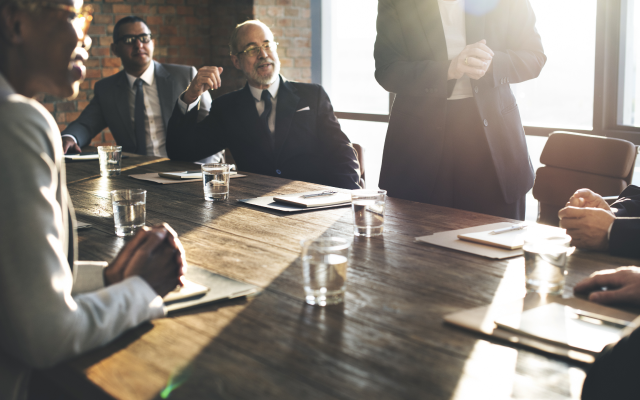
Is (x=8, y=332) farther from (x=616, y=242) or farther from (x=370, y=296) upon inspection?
(x=616, y=242)

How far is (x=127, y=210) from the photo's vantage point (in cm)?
159

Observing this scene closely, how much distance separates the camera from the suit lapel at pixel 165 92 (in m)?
3.95

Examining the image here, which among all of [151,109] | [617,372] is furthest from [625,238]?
[151,109]

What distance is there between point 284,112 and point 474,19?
3.52 ft

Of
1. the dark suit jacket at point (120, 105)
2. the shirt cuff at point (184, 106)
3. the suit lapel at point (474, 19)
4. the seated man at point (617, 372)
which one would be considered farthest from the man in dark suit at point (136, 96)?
the seated man at point (617, 372)

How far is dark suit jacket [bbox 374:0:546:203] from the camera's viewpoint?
245cm

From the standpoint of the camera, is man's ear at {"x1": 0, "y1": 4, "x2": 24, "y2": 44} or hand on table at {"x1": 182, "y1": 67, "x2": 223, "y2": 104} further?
hand on table at {"x1": 182, "y1": 67, "x2": 223, "y2": 104}

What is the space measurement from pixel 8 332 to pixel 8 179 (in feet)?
0.67

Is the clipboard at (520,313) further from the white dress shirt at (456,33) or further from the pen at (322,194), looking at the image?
the white dress shirt at (456,33)

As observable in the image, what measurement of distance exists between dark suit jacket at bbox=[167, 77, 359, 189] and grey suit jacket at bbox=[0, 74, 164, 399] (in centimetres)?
221

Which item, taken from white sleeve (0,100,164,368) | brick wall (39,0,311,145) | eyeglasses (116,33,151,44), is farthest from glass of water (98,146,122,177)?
brick wall (39,0,311,145)

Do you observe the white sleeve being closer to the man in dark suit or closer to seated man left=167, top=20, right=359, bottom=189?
seated man left=167, top=20, right=359, bottom=189

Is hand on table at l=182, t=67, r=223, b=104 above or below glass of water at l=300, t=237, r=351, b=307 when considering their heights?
above

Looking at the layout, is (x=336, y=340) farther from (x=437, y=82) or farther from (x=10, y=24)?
(x=437, y=82)
